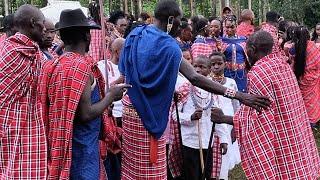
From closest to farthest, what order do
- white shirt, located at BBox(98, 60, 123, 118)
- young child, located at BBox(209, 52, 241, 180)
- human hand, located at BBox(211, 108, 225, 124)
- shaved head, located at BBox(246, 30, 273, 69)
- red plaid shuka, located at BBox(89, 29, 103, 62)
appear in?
shaved head, located at BBox(246, 30, 273, 69) → human hand, located at BBox(211, 108, 225, 124) → white shirt, located at BBox(98, 60, 123, 118) → young child, located at BBox(209, 52, 241, 180) → red plaid shuka, located at BBox(89, 29, 103, 62)

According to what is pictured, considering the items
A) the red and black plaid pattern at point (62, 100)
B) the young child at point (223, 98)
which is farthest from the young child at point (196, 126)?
the red and black plaid pattern at point (62, 100)

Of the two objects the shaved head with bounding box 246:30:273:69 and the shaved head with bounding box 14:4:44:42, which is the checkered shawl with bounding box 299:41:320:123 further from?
the shaved head with bounding box 14:4:44:42

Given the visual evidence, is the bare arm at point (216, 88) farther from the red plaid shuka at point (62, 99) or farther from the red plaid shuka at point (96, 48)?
the red plaid shuka at point (96, 48)

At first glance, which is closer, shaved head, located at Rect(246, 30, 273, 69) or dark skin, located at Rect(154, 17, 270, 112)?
dark skin, located at Rect(154, 17, 270, 112)

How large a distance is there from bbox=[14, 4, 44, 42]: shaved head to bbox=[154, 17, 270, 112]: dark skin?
1.07 meters

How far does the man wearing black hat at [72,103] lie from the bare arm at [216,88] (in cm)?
69

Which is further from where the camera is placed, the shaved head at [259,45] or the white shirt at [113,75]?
the white shirt at [113,75]

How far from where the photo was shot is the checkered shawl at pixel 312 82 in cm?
770

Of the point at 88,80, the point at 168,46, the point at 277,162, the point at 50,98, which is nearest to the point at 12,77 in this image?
the point at 50,98

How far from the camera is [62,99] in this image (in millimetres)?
3570

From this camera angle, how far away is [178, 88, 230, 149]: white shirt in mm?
5301

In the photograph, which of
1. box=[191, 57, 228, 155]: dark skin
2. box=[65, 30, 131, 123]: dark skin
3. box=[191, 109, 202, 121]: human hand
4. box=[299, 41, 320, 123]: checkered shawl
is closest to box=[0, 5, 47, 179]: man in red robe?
box=[65, 30, 131, 123]: dark skin

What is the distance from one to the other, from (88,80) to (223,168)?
2537 mm

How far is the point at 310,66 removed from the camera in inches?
306
